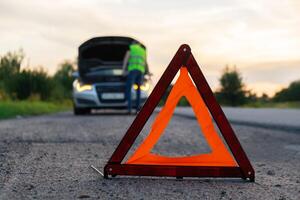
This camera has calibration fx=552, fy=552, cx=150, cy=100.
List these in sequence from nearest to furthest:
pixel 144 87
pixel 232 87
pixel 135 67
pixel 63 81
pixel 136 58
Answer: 1. pixel 136 58
2. pixel 135 67
3. pixel 144 87
4. pixel 63 81
5. pixel 232 87

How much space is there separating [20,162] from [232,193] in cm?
229

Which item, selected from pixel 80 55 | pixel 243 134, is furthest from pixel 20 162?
pixel 80 55

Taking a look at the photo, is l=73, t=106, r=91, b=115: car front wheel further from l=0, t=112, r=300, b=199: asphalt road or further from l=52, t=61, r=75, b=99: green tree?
l=52, t=61, r=75, b=99: green tree

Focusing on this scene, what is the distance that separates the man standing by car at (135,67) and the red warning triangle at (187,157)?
11825 millimetres

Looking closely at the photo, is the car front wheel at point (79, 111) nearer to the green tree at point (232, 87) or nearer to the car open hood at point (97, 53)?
the car open hood at point (97, 53)

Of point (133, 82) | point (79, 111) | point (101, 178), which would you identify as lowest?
point (79, 111)

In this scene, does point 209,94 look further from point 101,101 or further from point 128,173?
point 101,101

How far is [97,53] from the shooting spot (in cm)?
1986

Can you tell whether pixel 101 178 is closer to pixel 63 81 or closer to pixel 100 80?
pixel 100 80

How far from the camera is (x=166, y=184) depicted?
4184 mm

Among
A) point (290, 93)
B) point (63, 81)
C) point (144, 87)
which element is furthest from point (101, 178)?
point (290, 93)

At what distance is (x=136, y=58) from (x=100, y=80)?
2.36 meters

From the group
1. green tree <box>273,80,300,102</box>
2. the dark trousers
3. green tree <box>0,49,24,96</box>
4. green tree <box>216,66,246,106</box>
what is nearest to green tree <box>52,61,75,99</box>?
green tree <box>0,49,24,96</box>

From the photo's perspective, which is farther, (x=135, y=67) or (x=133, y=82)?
(x=133, y=82)
